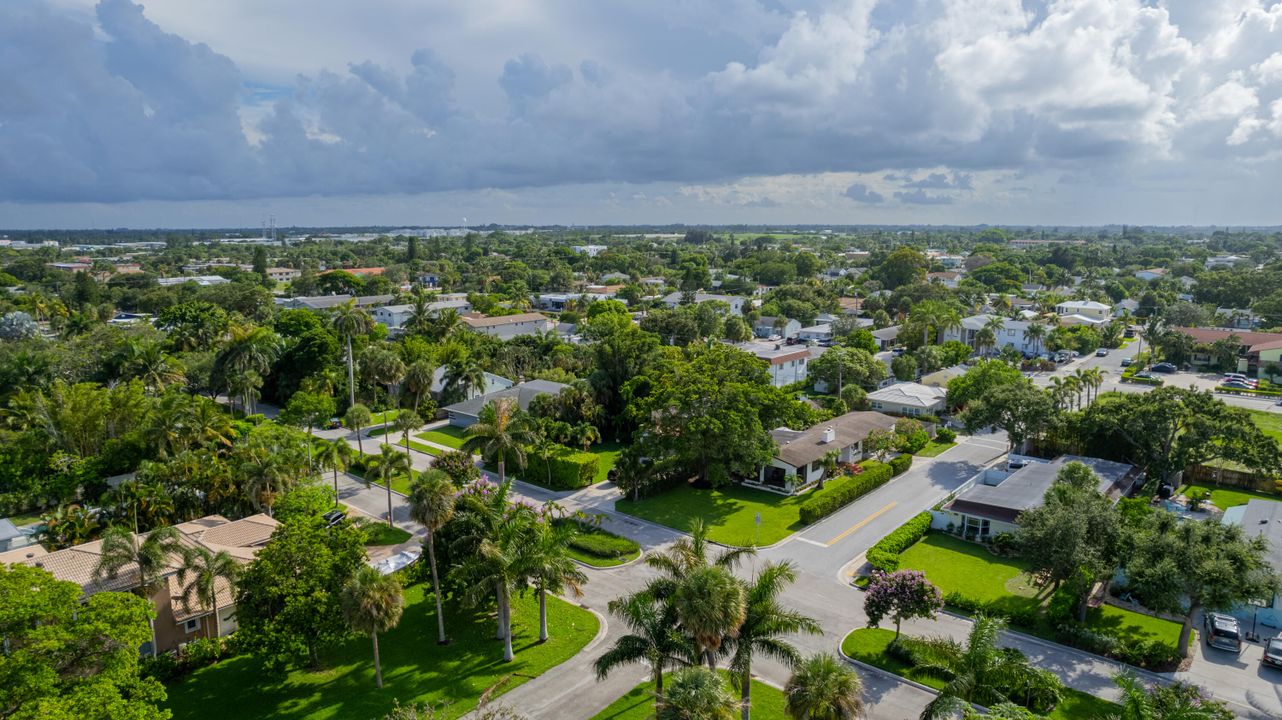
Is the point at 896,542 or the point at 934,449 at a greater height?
the point at 896,542

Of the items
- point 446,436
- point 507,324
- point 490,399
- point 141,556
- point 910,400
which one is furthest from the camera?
point 507,324

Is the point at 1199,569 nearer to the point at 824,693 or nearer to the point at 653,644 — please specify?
the point at 824,693

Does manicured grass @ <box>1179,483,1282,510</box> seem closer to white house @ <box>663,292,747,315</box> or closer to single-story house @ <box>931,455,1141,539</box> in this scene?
single-story house @ <box>931,455,1141,539</box>

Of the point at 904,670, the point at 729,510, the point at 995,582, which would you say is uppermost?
the point at 904,670

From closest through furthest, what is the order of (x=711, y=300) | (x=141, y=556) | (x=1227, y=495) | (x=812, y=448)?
(x=141, y=556) → (x=1227, y=495) → (x=812, y=448) → (x=711, y=300)

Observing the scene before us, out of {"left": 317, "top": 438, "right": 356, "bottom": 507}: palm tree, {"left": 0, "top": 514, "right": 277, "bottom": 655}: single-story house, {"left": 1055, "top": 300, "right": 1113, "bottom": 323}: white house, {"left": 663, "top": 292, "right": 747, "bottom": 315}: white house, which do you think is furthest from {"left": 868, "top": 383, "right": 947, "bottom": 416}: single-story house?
{"left": 1055, "top": 300, "right": 1113, "bottom": 323}: white house

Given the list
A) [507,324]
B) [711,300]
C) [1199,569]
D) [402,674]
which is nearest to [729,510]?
[402,674]

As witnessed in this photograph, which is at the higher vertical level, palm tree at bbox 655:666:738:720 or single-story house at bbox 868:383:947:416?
palm tree at bbox 655:666:738:720
